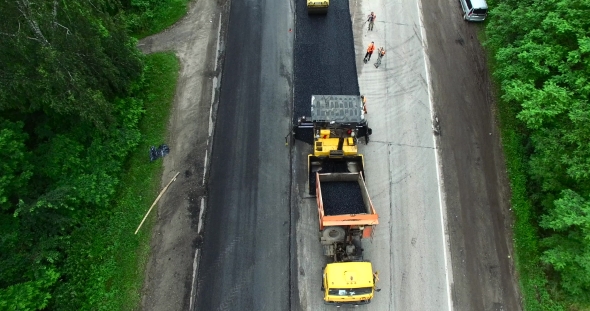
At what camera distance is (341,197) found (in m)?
18.7

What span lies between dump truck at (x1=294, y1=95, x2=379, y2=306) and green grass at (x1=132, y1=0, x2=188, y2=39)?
13.2 metres

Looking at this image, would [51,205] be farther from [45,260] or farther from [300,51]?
[300,51]

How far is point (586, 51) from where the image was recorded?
55.2 ft

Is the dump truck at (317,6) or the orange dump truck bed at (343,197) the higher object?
the dump truck at (317,6)

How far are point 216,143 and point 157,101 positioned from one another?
191 inches

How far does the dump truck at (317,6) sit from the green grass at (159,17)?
883 cm

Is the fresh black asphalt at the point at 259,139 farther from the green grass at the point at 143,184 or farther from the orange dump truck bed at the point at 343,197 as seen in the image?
the green grass at the point at 143,184

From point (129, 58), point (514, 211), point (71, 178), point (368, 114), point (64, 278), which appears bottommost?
point (64, 278)

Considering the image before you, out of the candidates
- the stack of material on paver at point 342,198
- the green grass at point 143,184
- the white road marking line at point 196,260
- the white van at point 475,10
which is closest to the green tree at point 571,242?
the stack of material on paver at point 342,198

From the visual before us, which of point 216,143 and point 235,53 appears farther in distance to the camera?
point 235,53

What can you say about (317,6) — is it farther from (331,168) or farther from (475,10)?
(331,168)

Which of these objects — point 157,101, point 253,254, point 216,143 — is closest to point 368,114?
point 216,143

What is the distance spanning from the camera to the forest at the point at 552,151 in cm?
1662

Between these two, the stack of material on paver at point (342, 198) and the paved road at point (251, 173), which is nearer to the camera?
the paved road at point (251, 173)
